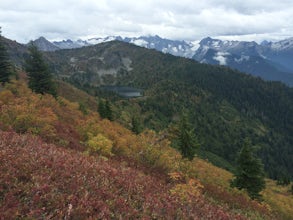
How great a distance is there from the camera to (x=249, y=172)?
1561 inches

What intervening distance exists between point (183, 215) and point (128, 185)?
250 centimetres

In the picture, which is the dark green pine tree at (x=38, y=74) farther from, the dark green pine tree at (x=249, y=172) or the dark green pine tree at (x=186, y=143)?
the dark green pine tree at (x=249, y=172)

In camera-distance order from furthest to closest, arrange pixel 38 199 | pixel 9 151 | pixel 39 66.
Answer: pixel 39 66 → pixel 9 151 → pixel 38 199

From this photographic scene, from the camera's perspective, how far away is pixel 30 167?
9914mm

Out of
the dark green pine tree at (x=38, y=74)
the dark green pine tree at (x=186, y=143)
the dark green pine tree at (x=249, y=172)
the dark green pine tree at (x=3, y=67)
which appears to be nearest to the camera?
the dark green pine tree at (x=249, y=172)

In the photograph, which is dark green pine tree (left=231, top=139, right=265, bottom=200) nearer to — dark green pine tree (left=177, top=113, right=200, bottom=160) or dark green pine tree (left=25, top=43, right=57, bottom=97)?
dark green pine tree (left=177, top=113, right=200, bottom=160)

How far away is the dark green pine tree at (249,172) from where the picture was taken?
39.3 meters

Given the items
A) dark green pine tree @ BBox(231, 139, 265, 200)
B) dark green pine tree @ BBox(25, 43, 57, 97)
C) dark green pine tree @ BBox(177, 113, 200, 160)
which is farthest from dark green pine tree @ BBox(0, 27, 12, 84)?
dark green pine tree @ BBox(231, 139, 265, 200)

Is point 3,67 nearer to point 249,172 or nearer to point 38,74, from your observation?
point 38,74

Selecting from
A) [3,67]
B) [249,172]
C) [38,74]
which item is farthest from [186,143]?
[3,67]

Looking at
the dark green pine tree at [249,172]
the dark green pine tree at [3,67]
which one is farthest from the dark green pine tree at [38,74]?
the dark green pine tree at [249,172]

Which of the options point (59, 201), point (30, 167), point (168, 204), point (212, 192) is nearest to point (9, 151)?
point (30, 167)

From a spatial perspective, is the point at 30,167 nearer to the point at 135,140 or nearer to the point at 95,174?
the point at 95,174

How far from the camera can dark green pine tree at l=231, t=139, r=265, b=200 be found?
1548 inches
